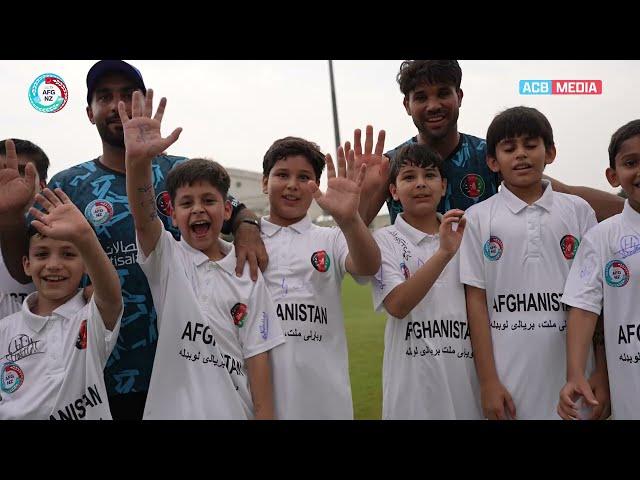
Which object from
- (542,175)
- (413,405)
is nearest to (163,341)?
(413,405)

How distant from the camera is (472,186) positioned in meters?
3.07

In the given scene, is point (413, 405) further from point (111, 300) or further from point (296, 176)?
point (111, 300)

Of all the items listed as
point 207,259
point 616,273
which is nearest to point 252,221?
point 207,259

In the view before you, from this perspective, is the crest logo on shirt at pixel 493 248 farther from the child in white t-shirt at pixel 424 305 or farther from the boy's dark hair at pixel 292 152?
the boy's dark hair at pixel 292 152

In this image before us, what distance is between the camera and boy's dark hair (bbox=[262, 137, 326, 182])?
9.60 feet

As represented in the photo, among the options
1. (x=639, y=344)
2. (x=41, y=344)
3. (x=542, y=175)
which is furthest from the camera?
(x=542, y=175)

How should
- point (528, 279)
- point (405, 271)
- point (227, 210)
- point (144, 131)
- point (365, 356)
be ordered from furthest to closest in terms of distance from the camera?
point (365, 356) < point (227, 210) < point (405, 271) < point (528, 279) < point (144, 131)

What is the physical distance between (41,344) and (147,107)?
1.13 meters

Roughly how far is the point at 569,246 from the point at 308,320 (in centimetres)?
120

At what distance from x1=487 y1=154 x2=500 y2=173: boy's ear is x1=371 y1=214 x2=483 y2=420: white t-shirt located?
0.48 m

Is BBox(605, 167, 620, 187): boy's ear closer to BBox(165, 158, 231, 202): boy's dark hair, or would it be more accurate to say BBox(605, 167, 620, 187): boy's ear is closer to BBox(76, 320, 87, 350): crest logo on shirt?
BBox(165, 158, 231, 202): boy's dark hair

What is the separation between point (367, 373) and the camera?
7059 millimetres

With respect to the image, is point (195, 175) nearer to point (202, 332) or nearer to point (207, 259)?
point (207, 259)

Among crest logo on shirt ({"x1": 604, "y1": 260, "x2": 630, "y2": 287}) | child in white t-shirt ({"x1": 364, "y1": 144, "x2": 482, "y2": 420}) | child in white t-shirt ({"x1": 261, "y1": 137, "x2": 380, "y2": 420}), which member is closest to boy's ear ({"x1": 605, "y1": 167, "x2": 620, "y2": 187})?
crest logo on shirt ({"x1": 604, "y1": 260, "x2": 630, "y2": 287})
